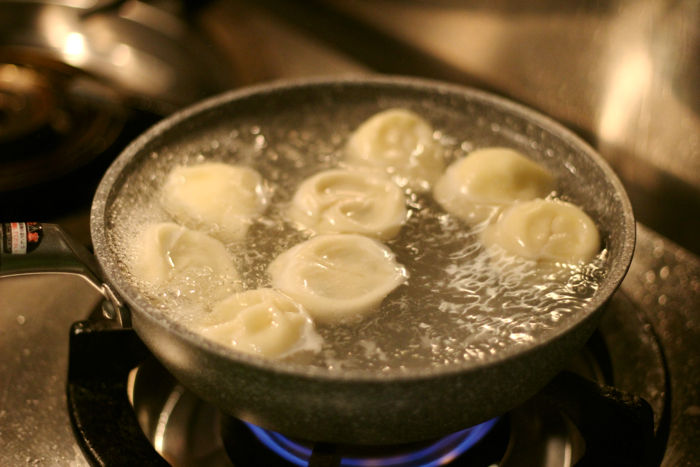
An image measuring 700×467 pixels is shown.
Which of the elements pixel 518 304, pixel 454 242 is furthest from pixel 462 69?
pixel 518 304

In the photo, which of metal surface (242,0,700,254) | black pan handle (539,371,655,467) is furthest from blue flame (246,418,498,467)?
metal surface (242,0,700,254)

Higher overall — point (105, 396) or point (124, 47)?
point (124, 47)

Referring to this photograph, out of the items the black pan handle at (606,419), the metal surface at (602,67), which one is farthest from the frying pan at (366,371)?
the metal surface at (602,67)

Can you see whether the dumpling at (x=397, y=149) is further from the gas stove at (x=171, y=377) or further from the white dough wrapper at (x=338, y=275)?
the gas stove at (x=171, y=377)

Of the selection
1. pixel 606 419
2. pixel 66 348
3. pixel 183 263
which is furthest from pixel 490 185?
pixel 66 348

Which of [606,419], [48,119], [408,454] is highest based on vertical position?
[48,119]

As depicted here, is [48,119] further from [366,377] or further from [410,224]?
[366,377]

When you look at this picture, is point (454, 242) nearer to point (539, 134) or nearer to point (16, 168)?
point (539, 134)
